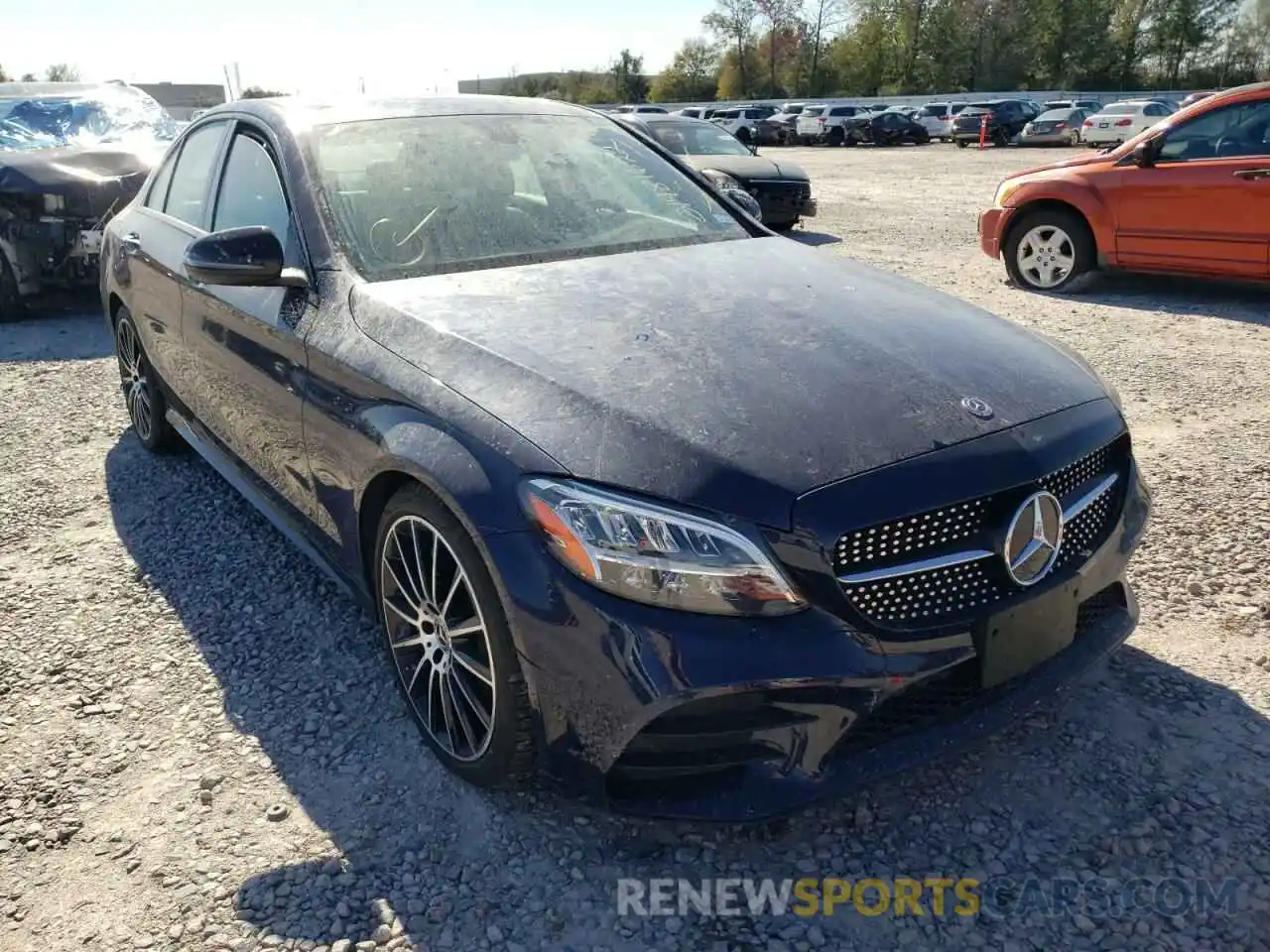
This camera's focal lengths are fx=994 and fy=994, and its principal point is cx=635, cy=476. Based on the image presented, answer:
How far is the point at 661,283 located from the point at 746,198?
1.82 meters

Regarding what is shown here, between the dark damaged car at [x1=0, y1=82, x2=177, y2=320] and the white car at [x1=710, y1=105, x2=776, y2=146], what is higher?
the white car at [x1=710, y1=105, x2=776, y2=146]

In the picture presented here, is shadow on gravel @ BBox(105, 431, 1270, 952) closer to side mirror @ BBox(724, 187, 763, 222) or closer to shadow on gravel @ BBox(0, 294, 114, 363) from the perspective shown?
side mirror @ BBox(724, 187, 763, 222)

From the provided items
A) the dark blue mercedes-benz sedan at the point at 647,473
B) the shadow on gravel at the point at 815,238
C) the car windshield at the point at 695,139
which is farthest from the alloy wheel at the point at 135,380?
the car windshield at the point at 695,139

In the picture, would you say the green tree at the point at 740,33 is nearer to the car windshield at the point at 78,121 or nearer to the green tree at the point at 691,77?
the green tree at the point at 691,77

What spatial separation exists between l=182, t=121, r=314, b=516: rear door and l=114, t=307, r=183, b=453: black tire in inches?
34.4

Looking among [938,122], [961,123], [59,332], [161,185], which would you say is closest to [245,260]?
[161,185]

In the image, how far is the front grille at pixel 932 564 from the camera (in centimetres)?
200

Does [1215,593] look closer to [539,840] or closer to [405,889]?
[539,840]

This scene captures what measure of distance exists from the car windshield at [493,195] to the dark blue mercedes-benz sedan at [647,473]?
0.05 ft

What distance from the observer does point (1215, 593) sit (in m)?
3.35

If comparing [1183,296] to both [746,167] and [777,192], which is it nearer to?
[777,192]

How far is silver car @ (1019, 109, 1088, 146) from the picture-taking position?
→ 33500 mm

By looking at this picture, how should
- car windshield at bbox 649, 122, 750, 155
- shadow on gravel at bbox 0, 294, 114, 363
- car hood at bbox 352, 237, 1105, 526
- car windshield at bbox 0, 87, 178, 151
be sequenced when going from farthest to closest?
car windshield at bbox 649, 122, 750, 155, car windshield at bbox 0, 87, 178, 151, shadow on gravel at bbox 0, 294, 114, 363, car hood at bbox 352, 237, 1105, 526

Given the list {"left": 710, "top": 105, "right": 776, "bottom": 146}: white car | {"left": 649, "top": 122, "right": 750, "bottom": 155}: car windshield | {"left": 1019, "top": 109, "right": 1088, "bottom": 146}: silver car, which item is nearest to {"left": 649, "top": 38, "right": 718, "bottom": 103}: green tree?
{"left": 710, "top": 105, "right": 776, "bottom": 146}: white car
